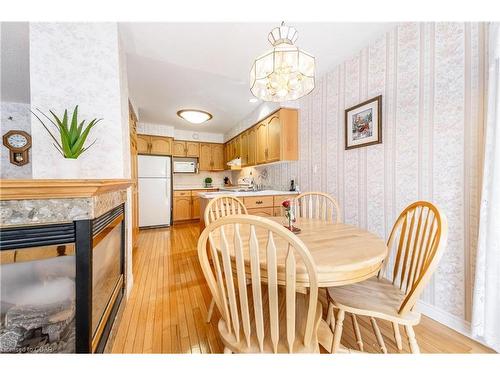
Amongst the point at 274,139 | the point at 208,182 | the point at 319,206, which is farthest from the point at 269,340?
the point at 208,182

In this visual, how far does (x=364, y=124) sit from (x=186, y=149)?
4.33m

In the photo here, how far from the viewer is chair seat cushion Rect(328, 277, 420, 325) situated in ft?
2.82

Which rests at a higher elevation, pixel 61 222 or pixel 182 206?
pixel 61 222

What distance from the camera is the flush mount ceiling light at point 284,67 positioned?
4.09 ft

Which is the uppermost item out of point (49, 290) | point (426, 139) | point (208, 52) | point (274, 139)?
point (208, 52)

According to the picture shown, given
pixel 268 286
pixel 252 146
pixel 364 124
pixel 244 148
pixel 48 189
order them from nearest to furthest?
pixel 268 286 → pixel 48 189 → pixel 364 124 → pixel 252 146 → pixel 244 148

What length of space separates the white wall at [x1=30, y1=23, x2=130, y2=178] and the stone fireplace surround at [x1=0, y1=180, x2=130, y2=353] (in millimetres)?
780

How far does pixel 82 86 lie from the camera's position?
1510 millimetres

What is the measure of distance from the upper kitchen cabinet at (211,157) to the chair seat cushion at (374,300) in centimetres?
476

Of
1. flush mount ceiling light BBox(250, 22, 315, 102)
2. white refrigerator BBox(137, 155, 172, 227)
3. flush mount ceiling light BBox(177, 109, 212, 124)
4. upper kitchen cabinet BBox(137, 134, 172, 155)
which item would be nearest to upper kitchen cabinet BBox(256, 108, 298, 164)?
flush mount ceiling light BBox(177, 109, 212, 124)

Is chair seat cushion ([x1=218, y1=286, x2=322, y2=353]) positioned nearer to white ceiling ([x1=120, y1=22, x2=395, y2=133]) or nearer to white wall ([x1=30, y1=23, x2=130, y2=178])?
white wall ([x1=30, y1=23, x2=130, y2=178])

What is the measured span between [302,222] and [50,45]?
2409 mm

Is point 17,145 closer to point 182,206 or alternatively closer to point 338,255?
point 182,206

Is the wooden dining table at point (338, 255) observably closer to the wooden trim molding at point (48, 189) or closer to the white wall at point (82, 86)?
the wooden trim molding at point (48, 189)
